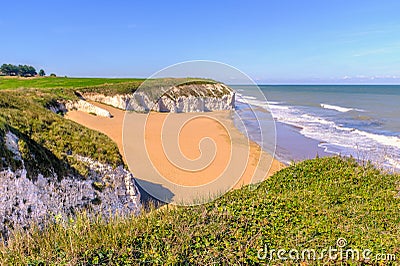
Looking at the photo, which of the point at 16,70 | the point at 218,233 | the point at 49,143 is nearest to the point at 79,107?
the point at 49,143

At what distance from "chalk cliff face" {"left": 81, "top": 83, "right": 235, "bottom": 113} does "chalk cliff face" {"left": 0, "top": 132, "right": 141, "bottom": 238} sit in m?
22.2

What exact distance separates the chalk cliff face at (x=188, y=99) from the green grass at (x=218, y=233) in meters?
24.7

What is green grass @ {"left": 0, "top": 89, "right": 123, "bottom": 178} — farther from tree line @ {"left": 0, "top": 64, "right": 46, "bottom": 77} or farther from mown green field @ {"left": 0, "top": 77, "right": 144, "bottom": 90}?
tree line @ {"left": 0, "top": 64, "right": 46, "bottom": 77}

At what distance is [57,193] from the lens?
5.90m

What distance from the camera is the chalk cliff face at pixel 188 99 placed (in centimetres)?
3145

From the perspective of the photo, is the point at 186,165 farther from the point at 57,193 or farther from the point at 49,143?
the point at 57,193

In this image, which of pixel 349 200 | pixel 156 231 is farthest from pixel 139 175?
pixel 349 200

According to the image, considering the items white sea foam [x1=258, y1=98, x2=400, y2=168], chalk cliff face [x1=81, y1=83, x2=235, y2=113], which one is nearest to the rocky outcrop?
chalk cliff face [x1=81, y1=83, x2=235, y2=113]

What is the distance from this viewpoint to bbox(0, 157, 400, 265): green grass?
11.2ft

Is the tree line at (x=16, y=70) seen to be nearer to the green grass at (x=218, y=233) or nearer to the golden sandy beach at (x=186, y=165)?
the golden sandy beach at (x=186, y=165)

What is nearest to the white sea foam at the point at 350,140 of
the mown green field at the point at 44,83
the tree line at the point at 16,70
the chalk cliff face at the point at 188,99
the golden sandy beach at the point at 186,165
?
the golden sandy beach at the point at 186,165

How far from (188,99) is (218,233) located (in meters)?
31.5

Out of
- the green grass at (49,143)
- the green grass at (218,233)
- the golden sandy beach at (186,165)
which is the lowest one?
the golden sandy beach at (186,165)

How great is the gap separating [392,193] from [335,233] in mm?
3757
